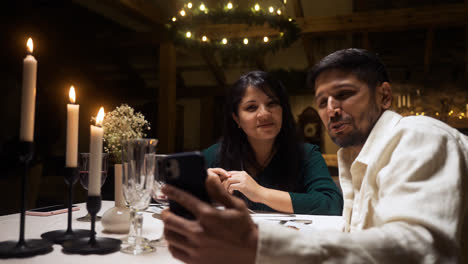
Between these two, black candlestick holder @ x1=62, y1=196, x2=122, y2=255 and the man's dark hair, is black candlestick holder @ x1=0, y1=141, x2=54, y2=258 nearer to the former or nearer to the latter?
black candlestick holder @ x1=62, y1=196, x2=122, y2=255

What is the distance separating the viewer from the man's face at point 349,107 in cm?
101

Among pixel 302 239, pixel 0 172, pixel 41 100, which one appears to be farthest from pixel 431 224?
pixel 41 100

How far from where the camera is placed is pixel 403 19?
5.36 m

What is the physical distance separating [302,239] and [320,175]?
54.3 inches

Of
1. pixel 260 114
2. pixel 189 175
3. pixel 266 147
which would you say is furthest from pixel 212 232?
pixel 266 147

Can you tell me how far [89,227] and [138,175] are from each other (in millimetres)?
455

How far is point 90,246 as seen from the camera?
87 cm

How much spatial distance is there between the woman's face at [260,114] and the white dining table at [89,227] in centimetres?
66

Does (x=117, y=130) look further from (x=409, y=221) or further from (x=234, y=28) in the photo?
(x=234, y=28)

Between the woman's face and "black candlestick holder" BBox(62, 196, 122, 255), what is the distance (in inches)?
47.3

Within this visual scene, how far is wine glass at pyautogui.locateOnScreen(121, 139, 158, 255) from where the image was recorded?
891 millimetres

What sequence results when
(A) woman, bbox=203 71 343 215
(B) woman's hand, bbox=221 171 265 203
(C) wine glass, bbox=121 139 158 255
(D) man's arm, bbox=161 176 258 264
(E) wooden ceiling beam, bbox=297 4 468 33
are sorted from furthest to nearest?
(E) wooden ceiling beam, bbox=297 4 468 33, (A) woman, bbox=203 71 343 215, (B) woman's hand, bbox=221 171 265 203, (C) wine glass, bbox=121 139 158 255, (D) man's arm, bbox=161 176 258 264

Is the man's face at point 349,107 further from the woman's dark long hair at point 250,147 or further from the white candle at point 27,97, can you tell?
the woman's dark long hair at point 250,147

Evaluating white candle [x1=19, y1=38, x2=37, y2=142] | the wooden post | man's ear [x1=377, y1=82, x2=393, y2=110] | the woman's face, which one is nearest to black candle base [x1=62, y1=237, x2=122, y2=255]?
white candle [x1=19, y1=38, x2=37, y2=142]
